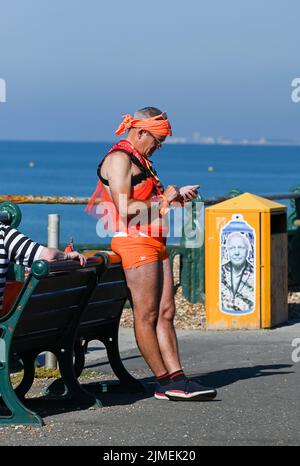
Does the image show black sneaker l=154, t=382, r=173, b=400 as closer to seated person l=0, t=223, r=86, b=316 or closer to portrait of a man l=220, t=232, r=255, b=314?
seated person l=0, t=223, r=86, b=316

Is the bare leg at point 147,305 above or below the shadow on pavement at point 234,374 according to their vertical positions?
above

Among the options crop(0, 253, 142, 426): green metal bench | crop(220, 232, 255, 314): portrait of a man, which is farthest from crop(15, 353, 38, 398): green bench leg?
crop(220, 232, 255, 314): portrait of a man

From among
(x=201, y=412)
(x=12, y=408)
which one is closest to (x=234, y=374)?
(x=201, y=412)

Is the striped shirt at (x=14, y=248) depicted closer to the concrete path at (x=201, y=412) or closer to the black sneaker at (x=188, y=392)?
the concrete path at (x=201, y=412)

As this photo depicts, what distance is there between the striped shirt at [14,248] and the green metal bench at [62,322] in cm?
15

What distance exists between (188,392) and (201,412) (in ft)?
1.13

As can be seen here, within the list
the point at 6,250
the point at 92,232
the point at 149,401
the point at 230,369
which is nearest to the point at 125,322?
the point at 230,369

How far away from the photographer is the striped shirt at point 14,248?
759 centimetres

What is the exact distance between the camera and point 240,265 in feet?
40.1

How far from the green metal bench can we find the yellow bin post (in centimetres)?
338

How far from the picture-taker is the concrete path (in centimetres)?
738

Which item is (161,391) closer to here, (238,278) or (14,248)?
(14,248)

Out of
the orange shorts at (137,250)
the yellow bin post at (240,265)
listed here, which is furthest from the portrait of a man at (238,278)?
the orange shorts at (137,250)
